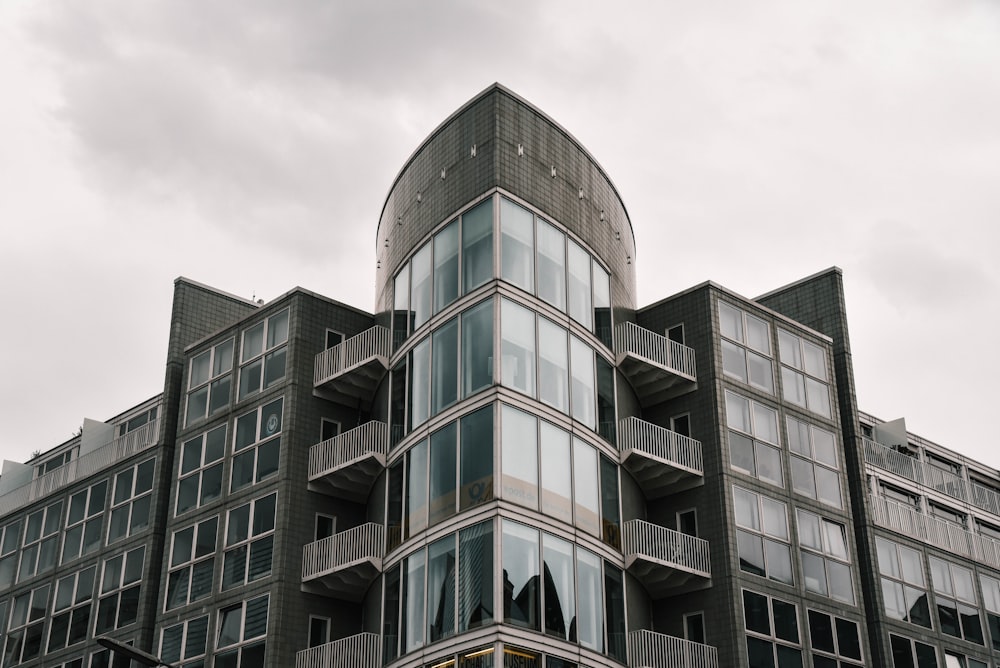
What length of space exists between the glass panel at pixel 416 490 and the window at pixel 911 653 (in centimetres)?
1675

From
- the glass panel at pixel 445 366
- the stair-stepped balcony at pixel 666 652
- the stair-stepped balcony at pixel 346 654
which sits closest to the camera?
the stair-stepped balcony at pixel 666 652

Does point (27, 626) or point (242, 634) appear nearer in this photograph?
point (242, 634)

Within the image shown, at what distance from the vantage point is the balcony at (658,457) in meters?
40.4

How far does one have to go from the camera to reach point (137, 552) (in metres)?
46.2

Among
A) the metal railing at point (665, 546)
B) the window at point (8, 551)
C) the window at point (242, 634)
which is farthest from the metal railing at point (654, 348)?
the window at point (8, 551)

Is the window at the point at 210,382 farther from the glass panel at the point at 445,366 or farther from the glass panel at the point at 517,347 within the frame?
the glass panel at the point at 517,347

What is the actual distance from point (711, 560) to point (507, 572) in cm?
811

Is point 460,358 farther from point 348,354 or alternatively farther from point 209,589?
point 209,589

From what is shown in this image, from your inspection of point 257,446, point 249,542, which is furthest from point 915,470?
point 249,542

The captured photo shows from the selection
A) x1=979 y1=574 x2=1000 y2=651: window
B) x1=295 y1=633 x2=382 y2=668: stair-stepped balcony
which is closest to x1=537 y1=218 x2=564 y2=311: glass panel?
x1=295 y1=633 x2=382 y2=668: stair-stepped balcony

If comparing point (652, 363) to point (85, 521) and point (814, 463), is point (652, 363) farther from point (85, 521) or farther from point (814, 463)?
point (85, 521)

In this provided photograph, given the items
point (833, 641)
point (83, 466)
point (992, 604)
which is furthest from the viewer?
point (83, 466)

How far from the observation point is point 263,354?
148 feet

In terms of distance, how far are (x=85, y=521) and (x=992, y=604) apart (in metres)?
34.0
